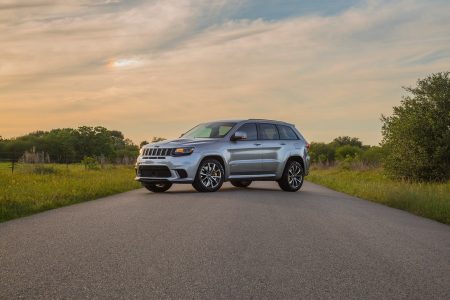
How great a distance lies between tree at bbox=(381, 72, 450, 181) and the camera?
85.0 feet

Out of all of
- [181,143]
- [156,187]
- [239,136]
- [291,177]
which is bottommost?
[156,187]

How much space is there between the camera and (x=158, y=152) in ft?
51.0

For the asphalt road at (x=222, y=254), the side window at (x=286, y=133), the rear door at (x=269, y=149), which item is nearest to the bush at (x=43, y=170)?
the side window at (x=286, y=133)

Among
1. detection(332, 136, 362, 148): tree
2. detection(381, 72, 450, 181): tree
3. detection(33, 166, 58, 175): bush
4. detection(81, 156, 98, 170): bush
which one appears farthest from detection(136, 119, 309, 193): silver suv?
detection(332, 136, 362, 148): tree

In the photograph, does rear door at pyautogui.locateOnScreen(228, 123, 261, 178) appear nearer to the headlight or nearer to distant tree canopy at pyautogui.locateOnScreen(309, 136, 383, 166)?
the headlight

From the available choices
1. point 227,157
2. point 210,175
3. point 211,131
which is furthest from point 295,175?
point 210,175

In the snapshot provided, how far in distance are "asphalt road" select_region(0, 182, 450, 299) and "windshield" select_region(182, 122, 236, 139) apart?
4.91 m

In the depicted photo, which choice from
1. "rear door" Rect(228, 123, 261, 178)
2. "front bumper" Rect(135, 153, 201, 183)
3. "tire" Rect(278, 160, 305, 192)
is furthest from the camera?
"tire" Rect(278, 160, 305, 192)

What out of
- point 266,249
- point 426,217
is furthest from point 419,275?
point 426,217

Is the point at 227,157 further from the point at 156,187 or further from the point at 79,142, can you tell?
the point at 79,142

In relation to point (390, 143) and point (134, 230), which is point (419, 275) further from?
point (390, 143)

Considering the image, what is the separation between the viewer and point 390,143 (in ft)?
91.5

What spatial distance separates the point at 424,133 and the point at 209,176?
46.9ft

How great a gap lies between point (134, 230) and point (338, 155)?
93789mm
